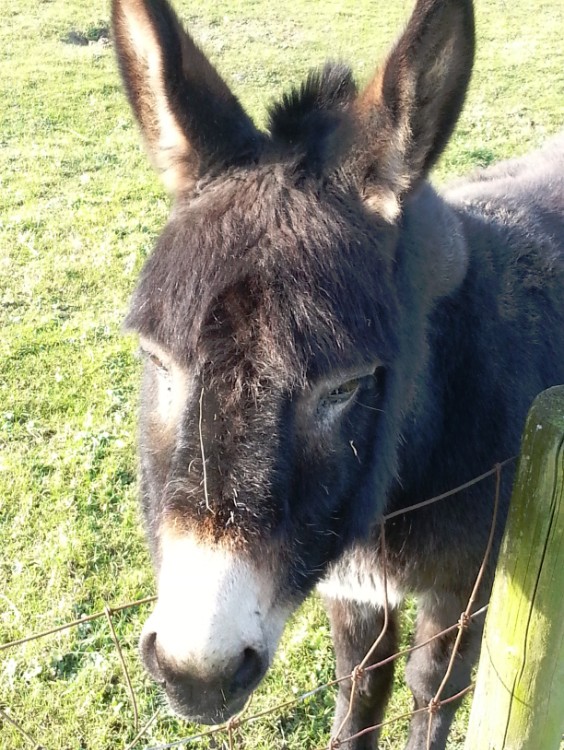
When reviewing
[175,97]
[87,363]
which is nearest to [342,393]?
[175,97]

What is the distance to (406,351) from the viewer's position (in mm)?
2014

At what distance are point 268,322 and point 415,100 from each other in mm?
757

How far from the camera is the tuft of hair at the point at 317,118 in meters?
2.00

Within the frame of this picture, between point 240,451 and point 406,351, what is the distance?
0.69 meters

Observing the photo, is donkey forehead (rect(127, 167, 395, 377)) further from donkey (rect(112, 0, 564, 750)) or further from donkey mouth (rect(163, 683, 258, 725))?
donkey mouth (rect(163, 683, 258, 725))

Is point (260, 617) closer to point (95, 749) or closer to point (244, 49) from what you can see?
point (95, 749)

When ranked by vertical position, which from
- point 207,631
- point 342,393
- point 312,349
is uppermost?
point 312,349

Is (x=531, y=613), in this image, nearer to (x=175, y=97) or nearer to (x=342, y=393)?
(x=342, y=393)

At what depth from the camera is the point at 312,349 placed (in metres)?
1.68

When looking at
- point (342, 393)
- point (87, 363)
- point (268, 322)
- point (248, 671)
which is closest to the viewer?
point (248, 671)

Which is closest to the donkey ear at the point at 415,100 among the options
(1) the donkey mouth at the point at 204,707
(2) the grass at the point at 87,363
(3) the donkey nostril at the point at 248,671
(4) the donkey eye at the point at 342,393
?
(2) the grass at the point at 87,363

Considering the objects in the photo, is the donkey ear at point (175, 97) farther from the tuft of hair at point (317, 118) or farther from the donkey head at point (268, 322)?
the tuft of hair at point (317, 118)

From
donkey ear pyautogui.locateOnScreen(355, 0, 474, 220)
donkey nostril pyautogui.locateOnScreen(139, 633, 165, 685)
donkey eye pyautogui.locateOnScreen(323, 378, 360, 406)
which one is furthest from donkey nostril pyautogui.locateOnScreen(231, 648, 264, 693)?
donkey ear pyautogui.locateOnScreen(355, 0, 474, 220)

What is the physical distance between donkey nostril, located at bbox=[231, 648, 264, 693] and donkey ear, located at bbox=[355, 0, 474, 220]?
48.8 inches
